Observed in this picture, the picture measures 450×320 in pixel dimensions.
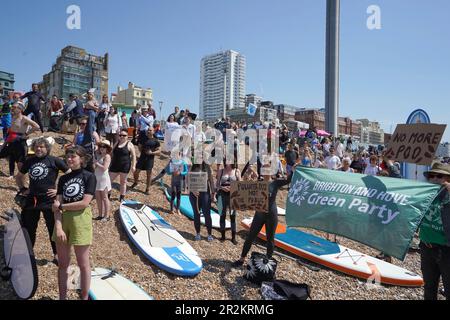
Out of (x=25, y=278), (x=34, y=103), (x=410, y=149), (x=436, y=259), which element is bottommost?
(x=25, y=278)

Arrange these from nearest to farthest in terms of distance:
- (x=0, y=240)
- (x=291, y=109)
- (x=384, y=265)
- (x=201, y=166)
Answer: (x=0, y=240) → (x=384, y=265) → (x=201, y=166) → (x=291, y=109)

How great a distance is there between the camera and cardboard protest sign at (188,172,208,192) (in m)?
7.00

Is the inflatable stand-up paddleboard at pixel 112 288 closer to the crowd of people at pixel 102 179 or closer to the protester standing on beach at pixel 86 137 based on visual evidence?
the crowd of people at pixel 102 179

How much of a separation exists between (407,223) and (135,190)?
7.38 meters

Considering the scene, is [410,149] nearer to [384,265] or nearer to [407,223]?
[407,223]

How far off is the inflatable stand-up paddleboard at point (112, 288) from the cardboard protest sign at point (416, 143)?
452cm

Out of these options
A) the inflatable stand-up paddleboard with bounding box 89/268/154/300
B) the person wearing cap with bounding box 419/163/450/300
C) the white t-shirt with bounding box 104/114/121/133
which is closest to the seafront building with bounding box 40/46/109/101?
the white t-shirt with bounding box 104/114/121/133

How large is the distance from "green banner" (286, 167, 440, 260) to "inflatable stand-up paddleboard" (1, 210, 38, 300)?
447 cm

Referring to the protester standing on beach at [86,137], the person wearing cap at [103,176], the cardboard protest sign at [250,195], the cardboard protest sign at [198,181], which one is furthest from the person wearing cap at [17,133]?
the cardboard protest sign at [250,195]

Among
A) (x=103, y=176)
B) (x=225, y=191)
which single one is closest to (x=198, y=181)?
(x=225, y=191)

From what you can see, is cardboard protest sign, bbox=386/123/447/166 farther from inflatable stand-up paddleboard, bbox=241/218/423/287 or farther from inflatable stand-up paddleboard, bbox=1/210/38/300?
inflatable stand-up paddleboard, bbox=1/210/38/300
